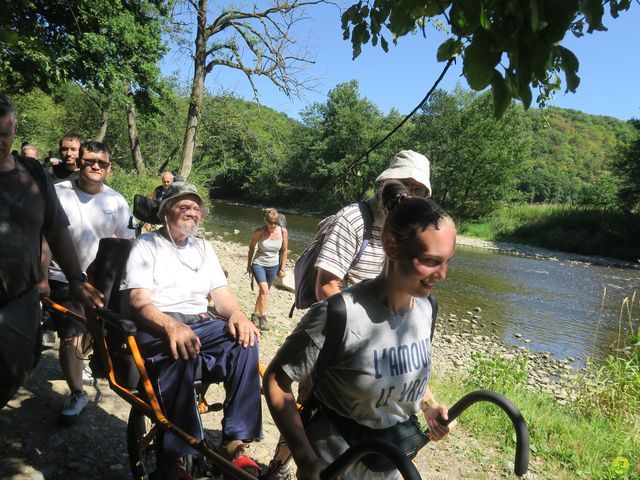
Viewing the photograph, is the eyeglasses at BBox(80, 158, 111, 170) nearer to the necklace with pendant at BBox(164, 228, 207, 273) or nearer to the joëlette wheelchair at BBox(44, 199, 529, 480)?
the joëlette wheelchair at BBox(44, 199, 529, 480)

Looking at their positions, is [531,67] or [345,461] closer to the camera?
[345,461]

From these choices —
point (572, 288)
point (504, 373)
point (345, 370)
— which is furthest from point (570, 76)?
point (572, 288)

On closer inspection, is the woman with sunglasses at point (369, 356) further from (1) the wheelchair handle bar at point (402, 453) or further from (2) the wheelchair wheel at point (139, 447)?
(2) the wheelchair wheel at point (139, 447)

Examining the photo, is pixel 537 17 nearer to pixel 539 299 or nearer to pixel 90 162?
pixel 90 162

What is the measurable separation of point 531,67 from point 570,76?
11 centimetres

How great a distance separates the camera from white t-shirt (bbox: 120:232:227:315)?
2.82m

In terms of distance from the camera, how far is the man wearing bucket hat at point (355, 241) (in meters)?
2.64

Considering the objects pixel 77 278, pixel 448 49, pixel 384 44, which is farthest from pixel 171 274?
pixel 448 49

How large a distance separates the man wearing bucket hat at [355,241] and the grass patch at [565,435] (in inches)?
96.1

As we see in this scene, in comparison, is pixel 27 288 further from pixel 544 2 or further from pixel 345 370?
pixel 544 2

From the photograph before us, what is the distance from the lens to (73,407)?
11.2 ft

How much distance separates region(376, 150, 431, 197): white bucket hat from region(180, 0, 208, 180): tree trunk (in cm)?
1267

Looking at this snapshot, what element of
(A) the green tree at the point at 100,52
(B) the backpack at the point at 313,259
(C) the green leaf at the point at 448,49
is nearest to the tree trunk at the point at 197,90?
(A) the green tree at the point at 100,52

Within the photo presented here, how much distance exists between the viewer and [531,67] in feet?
4.67
